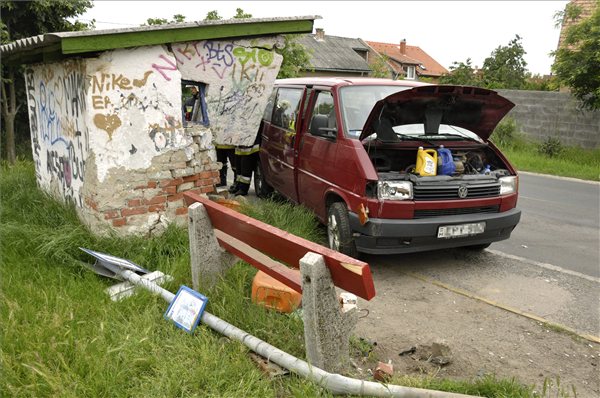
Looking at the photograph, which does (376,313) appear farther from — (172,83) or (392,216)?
(172,83)

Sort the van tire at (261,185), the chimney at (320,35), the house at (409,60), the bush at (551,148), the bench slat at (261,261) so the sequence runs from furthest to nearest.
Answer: the house at (409,60) < the chimney at (320,35) < the bush at (551,148) < the van tire at (261,185) < the bench slat at (261,261)

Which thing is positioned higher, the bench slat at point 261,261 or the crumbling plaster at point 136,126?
the crumbling plaster at point 136,126

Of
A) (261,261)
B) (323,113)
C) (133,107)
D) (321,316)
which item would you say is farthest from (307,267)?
(323,113)

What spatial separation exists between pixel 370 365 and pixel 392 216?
66.5 inches

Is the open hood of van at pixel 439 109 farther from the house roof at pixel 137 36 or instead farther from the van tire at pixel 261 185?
the van tire at pixel 261 185

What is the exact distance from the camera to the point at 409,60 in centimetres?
5022

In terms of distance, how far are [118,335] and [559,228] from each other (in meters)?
6.27

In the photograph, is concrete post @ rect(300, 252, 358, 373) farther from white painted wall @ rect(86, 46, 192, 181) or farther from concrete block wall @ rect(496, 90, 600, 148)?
concrete block wall @ rect(496, 90, 600, 148)

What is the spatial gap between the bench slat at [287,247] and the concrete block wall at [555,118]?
1378 cm

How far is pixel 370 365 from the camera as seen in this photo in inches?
128

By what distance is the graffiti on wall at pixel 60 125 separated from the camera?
16.3 feet

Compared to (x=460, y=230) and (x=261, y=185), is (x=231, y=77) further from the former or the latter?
(x=460, y=230)

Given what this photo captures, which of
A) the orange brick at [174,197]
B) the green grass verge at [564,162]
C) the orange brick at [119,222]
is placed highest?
the orange brick at [174,197]

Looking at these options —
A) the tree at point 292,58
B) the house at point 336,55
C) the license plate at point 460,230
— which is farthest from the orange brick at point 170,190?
the house at point 336,55
